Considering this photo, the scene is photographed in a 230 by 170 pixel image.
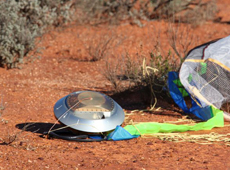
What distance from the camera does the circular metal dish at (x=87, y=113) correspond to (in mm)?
3678

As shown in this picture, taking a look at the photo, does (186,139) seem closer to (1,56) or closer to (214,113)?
(214,113)

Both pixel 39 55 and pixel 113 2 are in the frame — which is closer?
pixel 39 55

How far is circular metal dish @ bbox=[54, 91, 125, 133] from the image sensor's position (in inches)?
145

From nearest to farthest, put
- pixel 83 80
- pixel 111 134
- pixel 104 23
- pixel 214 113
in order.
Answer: pixel 111 134
pixel 214 113
pixel 83 80
pixel 104 23

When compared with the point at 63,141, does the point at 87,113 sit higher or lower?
higher

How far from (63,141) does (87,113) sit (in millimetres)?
356

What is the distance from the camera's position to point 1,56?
6.89 meters

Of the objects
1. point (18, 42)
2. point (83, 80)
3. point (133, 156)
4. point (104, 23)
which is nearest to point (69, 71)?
point (83, 80)

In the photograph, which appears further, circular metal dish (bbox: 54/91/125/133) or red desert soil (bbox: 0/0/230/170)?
circular metal dish (bbox: 54/91/125/133)

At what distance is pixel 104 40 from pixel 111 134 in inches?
180

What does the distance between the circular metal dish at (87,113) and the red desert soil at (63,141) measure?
18cm

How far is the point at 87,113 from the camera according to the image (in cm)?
374

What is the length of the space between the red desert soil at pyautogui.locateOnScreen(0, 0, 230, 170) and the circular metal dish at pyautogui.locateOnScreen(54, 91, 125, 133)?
18 cm

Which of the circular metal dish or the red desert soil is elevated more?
the circular metal dish
